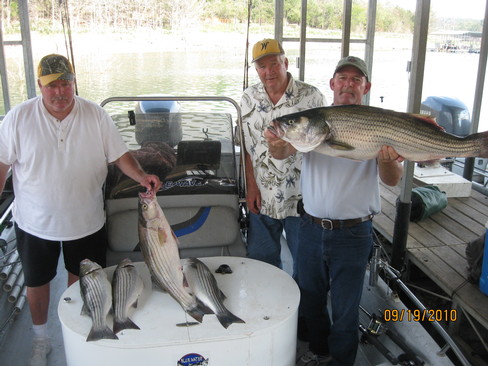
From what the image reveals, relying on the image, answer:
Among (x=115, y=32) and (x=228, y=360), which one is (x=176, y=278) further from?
(x=115, y=32)

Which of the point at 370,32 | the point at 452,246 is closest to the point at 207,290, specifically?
the point at 452,246

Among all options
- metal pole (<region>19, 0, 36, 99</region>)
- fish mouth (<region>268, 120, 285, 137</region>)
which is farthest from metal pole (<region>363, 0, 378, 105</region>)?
fish mouth (<region>268, 120, 285, 137</region>)

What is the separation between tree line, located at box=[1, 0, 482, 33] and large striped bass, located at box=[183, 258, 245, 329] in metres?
3.94

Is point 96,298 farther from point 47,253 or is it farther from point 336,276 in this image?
point 336,276

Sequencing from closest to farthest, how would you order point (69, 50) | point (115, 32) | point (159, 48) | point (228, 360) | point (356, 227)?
point (228, 360) < point (356, 227) < point (69, 50) < point (115, 32) < point (159, 48)

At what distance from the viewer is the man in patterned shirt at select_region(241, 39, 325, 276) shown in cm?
296

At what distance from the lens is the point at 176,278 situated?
2.27 metres

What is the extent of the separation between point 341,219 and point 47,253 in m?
1.75

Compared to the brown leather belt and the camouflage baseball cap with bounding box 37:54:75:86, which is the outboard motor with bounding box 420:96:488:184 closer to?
the brown leather belt

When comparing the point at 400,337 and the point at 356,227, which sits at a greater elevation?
the point at 356,227

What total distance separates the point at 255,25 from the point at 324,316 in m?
5.82

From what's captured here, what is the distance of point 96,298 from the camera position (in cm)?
228

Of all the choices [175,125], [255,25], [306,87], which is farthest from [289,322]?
[255,25]

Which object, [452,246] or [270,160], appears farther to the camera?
[452,246]
